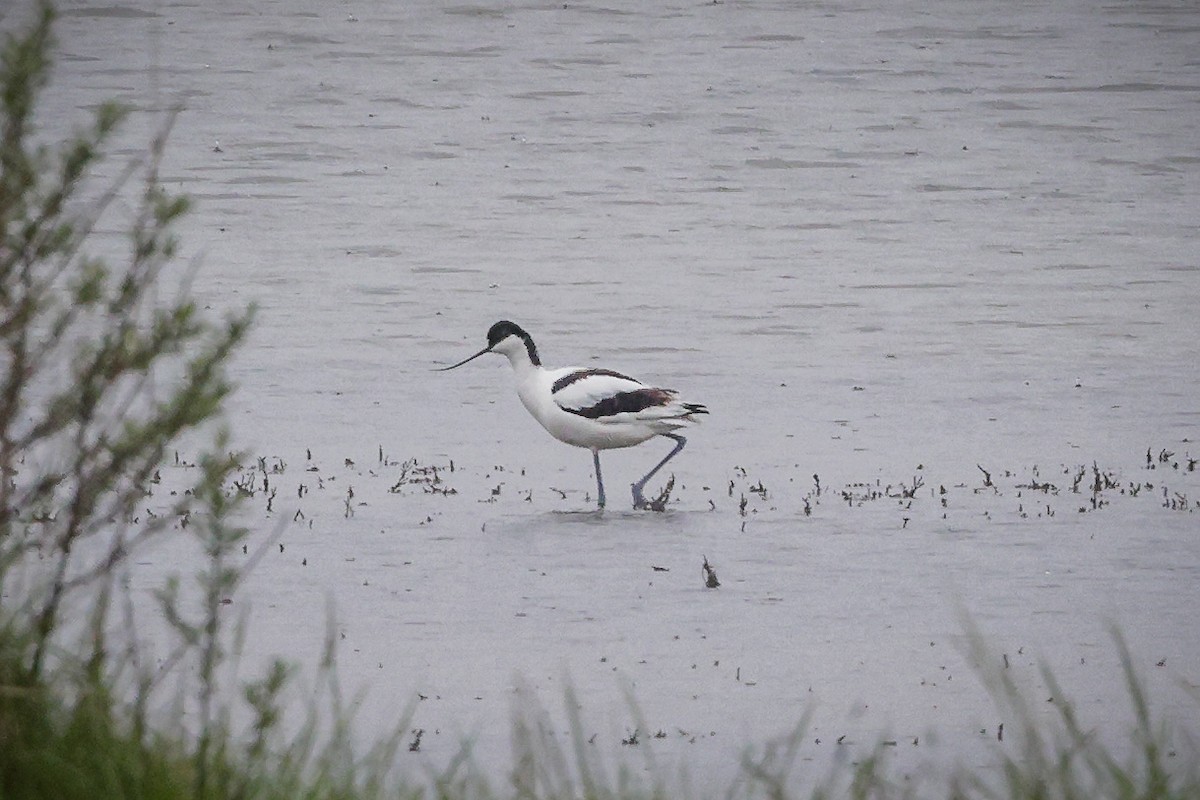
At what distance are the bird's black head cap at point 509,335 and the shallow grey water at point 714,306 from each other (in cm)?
63

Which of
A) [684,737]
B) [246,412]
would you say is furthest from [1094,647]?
[246,412]

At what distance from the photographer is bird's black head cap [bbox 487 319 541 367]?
1231 centimetres

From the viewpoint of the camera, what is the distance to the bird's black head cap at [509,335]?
485 inches

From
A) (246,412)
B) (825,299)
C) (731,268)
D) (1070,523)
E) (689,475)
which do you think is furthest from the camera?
(731,268)

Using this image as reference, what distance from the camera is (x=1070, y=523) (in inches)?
409

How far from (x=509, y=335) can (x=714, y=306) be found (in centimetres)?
570

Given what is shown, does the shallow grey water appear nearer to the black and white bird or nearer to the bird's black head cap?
the black and white bird

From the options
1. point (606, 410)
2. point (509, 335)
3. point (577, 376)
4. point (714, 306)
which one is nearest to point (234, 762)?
point (606, 410)

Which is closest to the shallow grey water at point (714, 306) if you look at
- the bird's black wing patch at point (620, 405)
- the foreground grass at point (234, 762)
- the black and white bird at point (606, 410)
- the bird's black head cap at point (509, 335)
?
the black and white bird at point (606, 410)

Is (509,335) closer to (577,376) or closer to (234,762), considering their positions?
(577,376)

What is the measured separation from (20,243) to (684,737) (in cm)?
322

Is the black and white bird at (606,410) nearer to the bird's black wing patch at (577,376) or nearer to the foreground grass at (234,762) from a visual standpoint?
the bird's black wing patch at (577,376)

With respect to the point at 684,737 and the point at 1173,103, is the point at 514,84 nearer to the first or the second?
the point at 1173,103

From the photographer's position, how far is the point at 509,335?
12383 millimetres
